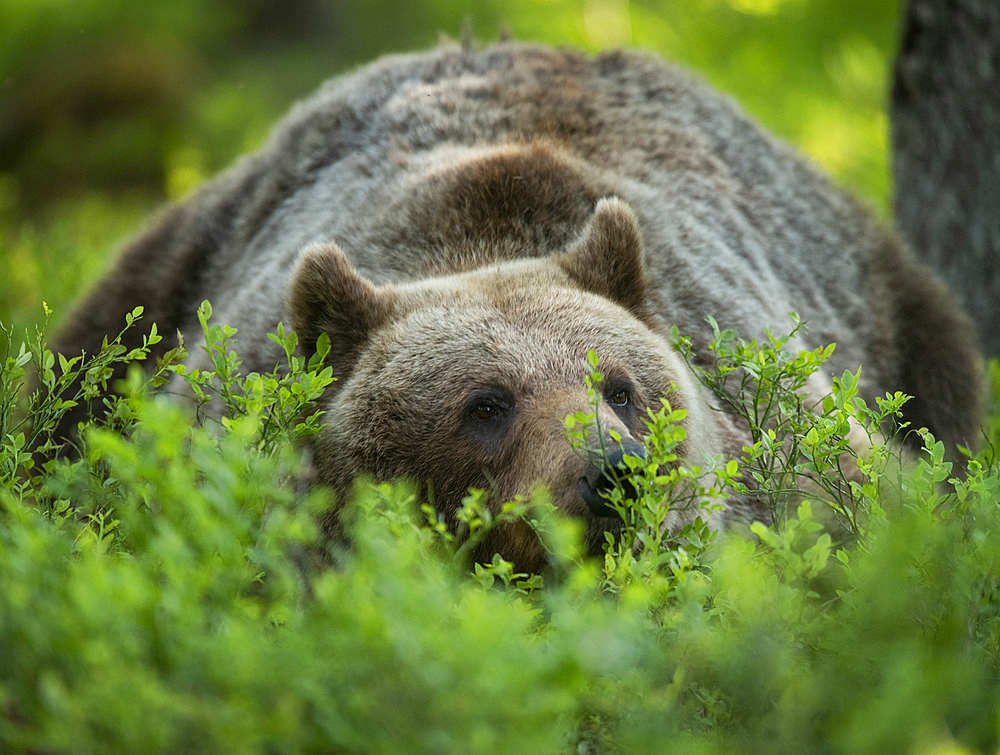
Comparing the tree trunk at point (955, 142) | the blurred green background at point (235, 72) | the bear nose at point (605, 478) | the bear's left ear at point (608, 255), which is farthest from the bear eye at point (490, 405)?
the blurred green background at point (235, 72)

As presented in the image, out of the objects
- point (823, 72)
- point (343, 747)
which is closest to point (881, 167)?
point (823, 72)

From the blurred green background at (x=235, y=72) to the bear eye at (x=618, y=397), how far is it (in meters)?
5.65

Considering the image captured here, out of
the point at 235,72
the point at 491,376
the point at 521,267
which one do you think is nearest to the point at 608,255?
the point at 521,267

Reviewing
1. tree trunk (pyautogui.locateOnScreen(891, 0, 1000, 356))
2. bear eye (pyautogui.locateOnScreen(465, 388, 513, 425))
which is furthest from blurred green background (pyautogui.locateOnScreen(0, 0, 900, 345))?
bear eye (pyautogui.locateOnScreen(465, 388, 513, 425))

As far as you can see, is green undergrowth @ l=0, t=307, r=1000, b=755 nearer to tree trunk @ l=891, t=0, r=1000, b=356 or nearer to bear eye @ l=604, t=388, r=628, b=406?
bear eye @ l=604, t=388, r=628, b=406

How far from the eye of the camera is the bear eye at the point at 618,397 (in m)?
3.44

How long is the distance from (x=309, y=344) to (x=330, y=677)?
76.8 inches

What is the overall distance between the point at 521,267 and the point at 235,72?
14.3 m

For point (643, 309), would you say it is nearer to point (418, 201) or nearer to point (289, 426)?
point (418, 201)

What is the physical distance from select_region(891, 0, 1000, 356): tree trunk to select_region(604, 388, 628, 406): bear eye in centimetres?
352

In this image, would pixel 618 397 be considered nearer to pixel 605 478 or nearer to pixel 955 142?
pixel 605 478

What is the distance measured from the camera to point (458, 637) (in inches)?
78.0

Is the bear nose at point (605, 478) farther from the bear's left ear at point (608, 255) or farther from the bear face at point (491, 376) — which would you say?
the bear's left ear at point (608, 255)

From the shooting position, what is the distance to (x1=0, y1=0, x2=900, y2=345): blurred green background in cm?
1118
